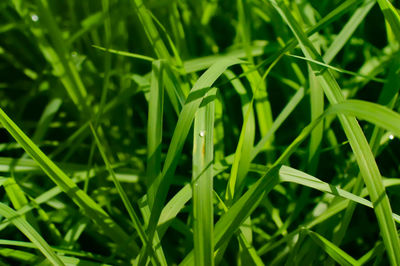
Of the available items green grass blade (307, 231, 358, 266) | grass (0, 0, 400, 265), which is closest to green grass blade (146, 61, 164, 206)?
grass (0, 0, 400, 265)

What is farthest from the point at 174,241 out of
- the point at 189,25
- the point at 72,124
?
the point at 189,25

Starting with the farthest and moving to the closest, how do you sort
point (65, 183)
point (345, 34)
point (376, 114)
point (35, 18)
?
point (35, 18) < point (345, 34) < point (65, 183) < point (376, 114)

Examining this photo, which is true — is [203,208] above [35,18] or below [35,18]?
below

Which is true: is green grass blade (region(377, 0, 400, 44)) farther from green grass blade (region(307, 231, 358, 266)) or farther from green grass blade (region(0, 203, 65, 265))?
green grass blade (region(0, 203, 65, 265))

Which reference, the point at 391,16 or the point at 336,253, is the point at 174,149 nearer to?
the point at 336,253

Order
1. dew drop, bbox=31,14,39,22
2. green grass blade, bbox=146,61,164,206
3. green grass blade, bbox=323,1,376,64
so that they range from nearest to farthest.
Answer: green grass blade, bbox=146,61,164,206 → green grass blade, bbox=323,1,376,64 → dew drop, bbox=31,14,39,22

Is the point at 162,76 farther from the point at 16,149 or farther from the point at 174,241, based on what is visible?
the point at 16,149

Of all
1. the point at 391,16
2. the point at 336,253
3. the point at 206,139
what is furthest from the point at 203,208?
the point at 391,16

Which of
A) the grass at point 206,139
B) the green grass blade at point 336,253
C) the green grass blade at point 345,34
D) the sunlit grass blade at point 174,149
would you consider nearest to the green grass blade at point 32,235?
the grass at point 206,139
